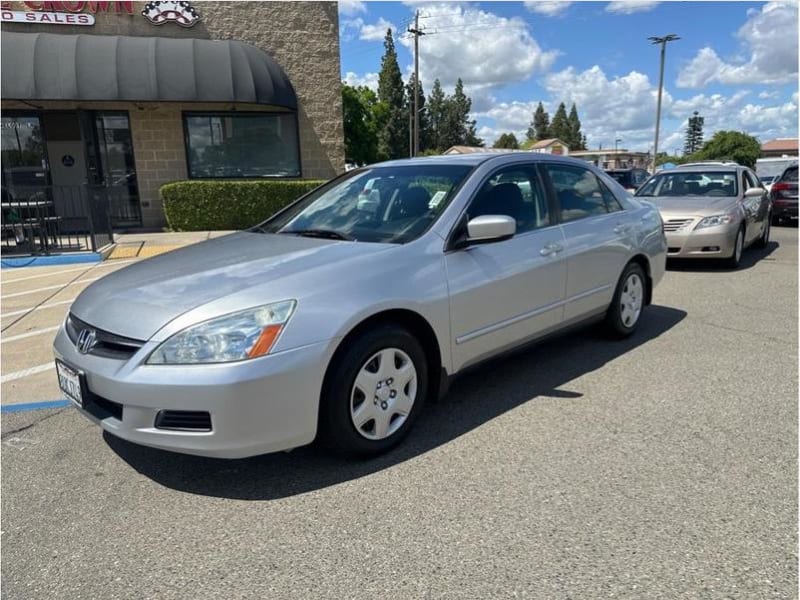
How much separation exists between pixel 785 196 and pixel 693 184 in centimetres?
730

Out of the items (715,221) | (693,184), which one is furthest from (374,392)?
(693,184)

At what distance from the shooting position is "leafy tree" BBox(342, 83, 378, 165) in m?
48.5

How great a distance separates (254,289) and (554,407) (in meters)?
2.10

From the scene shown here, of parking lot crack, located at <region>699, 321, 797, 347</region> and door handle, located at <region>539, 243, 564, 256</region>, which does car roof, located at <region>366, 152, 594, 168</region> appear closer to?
door handle, located at <region>539, 243, 564, 256</region>

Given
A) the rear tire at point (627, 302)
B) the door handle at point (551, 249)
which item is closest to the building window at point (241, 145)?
the rear tire at point (627, 302)

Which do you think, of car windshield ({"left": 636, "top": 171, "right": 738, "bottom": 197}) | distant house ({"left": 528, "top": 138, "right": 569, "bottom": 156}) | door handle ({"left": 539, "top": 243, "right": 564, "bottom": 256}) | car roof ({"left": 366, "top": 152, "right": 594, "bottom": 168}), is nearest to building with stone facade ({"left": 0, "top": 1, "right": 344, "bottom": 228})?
car windshield ({"left": 636, "top": 171, "right": 738, "bottom": 197})

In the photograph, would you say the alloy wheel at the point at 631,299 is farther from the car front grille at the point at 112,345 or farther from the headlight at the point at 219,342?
the car front grille at the point at 112,345

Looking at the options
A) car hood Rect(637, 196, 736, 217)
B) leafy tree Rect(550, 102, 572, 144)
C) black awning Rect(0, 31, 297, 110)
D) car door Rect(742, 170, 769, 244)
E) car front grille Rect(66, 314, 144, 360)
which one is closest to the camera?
car front grille Rect(66, 314, 144, 360)

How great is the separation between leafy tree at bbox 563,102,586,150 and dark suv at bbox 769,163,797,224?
121 m

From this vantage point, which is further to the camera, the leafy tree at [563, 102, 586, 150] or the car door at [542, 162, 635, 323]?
the leafy tree at [563, 102, 586, 150]

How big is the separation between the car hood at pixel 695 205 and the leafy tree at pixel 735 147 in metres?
63.7

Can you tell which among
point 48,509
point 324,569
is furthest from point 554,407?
point 48,509

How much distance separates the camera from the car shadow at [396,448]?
2924mm

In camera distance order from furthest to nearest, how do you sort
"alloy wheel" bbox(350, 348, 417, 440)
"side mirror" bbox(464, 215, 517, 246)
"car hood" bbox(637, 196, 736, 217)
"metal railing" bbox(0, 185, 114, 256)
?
1. "metal railing" bbox(0, 185, 114, 256)
2. "car hood" bbox(637, 196, 736, 217)
3. "side mirror" bbox(464, 215, 517, 246)
4. "alloy wheel" bbox(350, 348, 417, 440)
